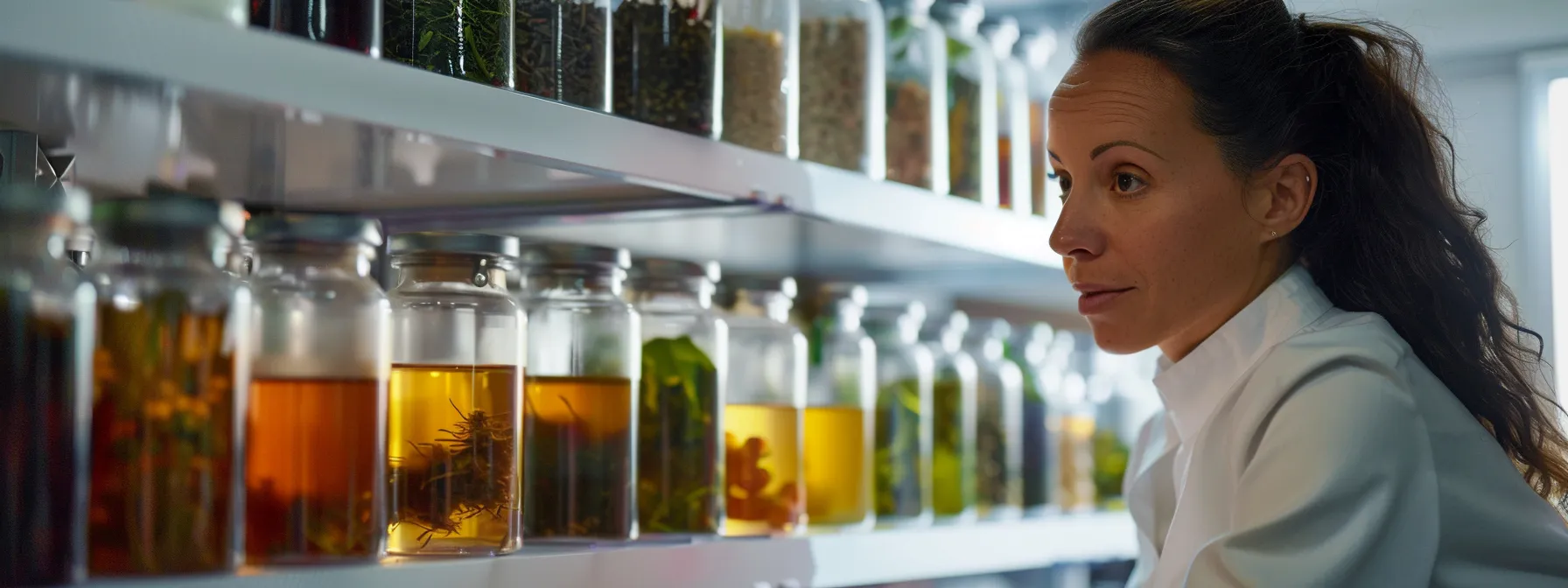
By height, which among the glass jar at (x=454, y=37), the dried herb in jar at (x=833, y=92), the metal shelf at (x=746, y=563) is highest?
the dried herb in jar at (x=833, y=92)

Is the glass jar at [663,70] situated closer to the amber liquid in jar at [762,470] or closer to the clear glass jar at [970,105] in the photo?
the amber liquid in jar at [762,470]

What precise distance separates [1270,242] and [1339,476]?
0.96ft

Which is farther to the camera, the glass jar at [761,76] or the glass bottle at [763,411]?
the glass bottle at [763,411]

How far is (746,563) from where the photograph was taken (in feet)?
3.40

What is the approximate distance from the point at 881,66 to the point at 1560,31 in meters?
1.67

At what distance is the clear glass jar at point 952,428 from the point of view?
5.39 feet

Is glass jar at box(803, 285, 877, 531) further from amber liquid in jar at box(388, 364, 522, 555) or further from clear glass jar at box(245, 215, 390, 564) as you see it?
clear glass jar at box(245, 215, 390, 564)

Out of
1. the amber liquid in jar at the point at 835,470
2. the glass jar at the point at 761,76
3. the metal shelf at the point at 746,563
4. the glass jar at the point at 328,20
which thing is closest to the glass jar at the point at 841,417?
the amber liquid in jar at the point at 835,470

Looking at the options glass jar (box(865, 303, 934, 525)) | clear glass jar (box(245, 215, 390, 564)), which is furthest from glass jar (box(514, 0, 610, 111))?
glass jar (box(865, 303, 934, 525))

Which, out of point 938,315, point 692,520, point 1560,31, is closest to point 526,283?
point 692,520

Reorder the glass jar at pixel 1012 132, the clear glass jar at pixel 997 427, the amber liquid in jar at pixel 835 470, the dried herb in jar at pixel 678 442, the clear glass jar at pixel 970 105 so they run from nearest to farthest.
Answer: the dried herb in jar at pixel 678 442, the amber liquid in jar at pixel 835 470, the clear glass jar at pixel 970 105, the glass jar at pixel 1012 132, the clear glass jar at pixel 997 427

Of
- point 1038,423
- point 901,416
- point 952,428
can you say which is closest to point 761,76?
point 901,416

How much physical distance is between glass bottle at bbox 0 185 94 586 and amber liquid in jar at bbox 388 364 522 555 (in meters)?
0.23

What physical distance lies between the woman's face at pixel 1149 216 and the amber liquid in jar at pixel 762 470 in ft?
1.02
